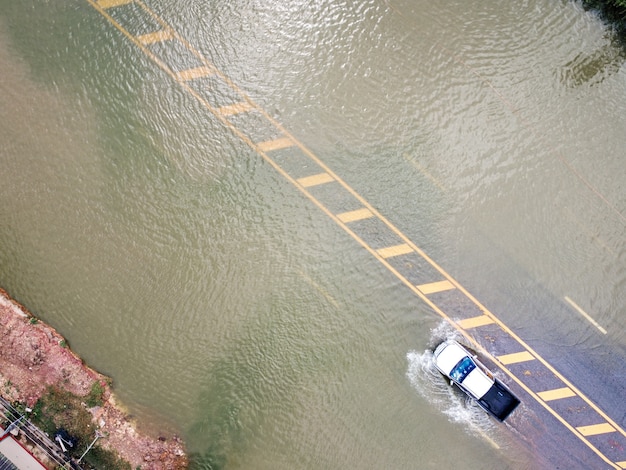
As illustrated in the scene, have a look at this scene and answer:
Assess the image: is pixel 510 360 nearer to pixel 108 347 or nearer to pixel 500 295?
pixel 500 295

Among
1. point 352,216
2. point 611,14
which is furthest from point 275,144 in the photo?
point 611,14

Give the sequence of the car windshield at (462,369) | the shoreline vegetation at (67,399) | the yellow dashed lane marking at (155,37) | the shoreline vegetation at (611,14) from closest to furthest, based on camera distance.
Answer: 1. the shoreline vegetation at (67,399)
2. the car windshield at (462,369)
3. the yellow dashed lane marking at (155,37)
4. the shoreline vegetation at (611,14)

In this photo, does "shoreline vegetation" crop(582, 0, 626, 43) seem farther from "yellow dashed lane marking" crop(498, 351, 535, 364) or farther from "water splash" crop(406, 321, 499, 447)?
"water splash" crop(406, 321, 499, 447)

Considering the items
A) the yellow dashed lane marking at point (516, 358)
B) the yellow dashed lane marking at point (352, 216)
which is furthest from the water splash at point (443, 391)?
the yellow dashed lane marking at point (352, 216)

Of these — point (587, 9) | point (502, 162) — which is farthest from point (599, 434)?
point (587, 9)

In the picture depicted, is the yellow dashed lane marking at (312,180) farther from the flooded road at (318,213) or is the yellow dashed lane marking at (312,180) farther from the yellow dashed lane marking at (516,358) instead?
the yellow dashed lane marking at (516,358)

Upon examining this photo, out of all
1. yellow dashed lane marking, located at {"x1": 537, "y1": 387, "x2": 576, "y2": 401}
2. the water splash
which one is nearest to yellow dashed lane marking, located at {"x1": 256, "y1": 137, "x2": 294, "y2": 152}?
the water splash

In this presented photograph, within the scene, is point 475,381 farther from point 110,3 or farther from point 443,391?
point 110,3
